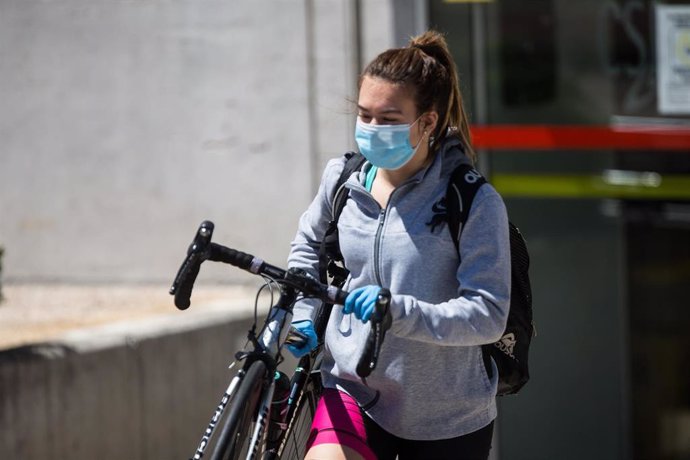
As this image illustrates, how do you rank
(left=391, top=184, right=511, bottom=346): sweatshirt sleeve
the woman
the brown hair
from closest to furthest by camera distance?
(left=391, top=184, right=511, bottom=346): sweatshirt sleeve → the woman → the brown hair

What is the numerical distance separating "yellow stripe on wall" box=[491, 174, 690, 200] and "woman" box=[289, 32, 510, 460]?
10.8 ft

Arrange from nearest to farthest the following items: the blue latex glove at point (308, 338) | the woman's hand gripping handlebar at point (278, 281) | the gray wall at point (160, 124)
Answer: the woman's hand gripping handlebar at point (278, 281), the blue latex glove at point (308, 338), the gray wall at point (160, 124)

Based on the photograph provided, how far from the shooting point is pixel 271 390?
3121mm

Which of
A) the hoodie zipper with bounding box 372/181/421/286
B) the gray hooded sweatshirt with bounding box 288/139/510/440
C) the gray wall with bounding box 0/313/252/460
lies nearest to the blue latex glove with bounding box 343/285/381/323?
the gray hooded sweatshirt with bounding box 288/139/510/440

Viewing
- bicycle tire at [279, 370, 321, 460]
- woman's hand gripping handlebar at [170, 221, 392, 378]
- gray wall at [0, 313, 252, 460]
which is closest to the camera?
woman's hand gripping handlebar at [170, 221, 392, 378]

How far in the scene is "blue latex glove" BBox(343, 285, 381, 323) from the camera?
9.42 ft

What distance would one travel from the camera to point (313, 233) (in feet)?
11.4

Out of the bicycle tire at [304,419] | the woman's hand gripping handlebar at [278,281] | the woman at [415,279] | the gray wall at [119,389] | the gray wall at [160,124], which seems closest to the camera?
the woman's hand gripping handlebar at [278,281]

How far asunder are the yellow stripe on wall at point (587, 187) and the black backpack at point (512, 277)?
323cm

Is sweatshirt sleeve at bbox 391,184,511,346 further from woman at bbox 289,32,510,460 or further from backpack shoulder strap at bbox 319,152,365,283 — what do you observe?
backpack shoulder strap at bbox 319,152,365,283

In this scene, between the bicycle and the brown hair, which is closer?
the bicycle

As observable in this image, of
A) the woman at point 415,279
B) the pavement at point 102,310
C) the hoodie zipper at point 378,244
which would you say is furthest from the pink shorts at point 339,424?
the pavement at point 102,310

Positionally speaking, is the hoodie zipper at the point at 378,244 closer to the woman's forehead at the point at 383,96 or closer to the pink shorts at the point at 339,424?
the woman's forehead at the point at 383,96

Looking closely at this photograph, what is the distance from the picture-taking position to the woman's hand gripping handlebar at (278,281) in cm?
286
